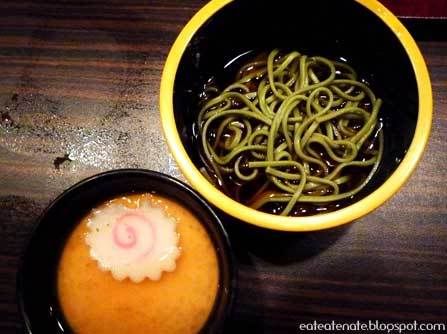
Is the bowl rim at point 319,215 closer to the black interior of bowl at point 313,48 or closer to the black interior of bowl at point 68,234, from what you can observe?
the black interior of bowl at point 313,48

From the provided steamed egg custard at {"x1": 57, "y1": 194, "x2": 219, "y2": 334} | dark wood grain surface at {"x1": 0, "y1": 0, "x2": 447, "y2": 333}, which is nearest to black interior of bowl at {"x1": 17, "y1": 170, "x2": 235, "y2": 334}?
steamed egg custard at {"x1": 57, "y1": 194, "x2": 219, "y2": 334}

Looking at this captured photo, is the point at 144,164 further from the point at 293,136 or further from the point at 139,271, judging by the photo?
the point at 293,136

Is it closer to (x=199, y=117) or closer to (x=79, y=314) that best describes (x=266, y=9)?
(x=199, y=117)

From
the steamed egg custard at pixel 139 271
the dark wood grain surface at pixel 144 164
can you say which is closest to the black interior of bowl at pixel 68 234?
the steamed egg custard at pixel 139 271

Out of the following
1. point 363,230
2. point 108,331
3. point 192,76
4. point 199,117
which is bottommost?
point 108,331

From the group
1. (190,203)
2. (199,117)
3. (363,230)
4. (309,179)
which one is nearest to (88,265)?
(190,203)

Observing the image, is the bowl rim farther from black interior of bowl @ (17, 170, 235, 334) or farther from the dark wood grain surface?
the dark wood grain surface

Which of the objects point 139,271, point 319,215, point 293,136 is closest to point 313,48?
point 293,136
